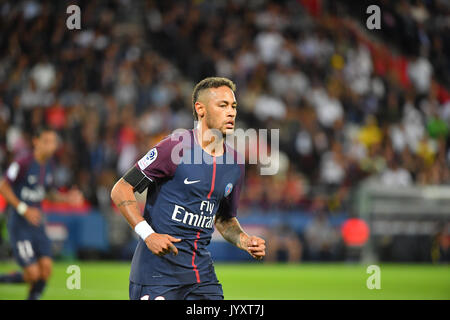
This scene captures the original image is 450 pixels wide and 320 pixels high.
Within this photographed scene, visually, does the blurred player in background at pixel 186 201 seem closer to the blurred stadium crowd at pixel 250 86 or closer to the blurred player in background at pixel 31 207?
the blurred player in background at pixel 31 207

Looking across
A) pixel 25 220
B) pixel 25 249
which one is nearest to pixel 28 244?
pixel 25 249

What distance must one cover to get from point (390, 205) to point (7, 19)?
40.1 ft

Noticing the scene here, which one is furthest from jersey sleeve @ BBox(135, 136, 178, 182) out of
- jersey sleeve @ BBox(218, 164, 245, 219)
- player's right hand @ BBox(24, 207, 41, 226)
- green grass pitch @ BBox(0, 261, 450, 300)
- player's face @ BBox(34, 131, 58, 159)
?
green grass pitch @ BBox(0, 261, 450, 300)

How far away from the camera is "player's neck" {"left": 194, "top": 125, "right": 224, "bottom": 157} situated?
5.75 meters

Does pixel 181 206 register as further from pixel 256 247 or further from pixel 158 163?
pixel 256 247

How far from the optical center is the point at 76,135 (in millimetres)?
18594

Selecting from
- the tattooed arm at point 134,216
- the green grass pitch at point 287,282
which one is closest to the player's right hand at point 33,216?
the green grass pitch at point 287,282

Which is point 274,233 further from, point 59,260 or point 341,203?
point 59,260

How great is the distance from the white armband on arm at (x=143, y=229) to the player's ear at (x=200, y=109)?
1033 mm

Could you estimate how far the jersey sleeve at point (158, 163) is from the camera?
17.8 ft

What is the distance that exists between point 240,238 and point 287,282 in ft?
27.5

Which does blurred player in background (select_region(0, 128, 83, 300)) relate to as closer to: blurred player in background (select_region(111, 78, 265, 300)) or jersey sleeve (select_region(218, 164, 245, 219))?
jersey sleeve (select_region(218, 164, 245, 219))

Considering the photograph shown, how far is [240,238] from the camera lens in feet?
19.2

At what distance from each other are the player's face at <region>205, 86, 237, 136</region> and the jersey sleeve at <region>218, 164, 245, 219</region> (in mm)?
488
